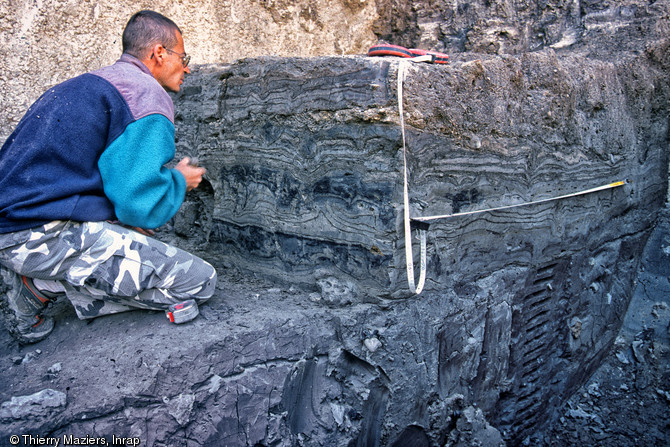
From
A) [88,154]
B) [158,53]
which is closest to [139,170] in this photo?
[88,154]

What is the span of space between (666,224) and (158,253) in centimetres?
356

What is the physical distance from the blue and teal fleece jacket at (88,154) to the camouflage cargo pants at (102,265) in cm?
6

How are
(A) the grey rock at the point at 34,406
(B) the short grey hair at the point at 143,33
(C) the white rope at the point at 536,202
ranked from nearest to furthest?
(A) the grey rock at the point at 34,406 → (B) the short grey hair at the point at 143,33 → (C) the white rope at the point at 536,202

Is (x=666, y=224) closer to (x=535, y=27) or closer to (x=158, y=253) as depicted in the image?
(x=535, y=27)

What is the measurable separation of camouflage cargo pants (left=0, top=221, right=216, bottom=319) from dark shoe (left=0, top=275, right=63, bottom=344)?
0.22 feet

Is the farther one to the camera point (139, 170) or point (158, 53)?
point (158, 53)

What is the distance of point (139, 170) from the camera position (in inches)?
69.7

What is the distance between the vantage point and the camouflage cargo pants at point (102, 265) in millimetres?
1806

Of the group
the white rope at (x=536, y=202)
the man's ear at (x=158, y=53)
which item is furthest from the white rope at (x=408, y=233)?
the man's ear at (x=158, y=53)

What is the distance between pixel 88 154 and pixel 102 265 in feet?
1.31

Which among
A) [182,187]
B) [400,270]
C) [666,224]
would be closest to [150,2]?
[182,187]

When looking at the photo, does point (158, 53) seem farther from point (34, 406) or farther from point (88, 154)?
point (34, 406)

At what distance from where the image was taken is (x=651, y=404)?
3.25m

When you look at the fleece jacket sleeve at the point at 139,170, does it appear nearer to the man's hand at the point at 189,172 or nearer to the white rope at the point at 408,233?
the man's hand at the point at 189,172
